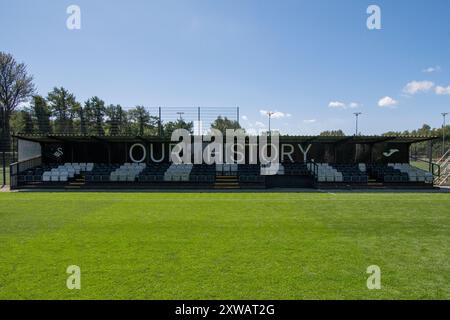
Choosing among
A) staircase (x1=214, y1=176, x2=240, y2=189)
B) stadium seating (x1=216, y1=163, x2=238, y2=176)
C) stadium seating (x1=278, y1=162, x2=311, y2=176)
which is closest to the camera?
staircase (x1=214, y1=176, x2=240, y2=189)

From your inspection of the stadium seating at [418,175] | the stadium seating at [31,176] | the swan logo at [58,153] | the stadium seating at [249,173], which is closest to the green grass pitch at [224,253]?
the stadium seating at [249,173]

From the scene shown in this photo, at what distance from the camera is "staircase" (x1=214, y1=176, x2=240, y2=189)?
19.8 metres

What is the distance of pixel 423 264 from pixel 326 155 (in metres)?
19.6

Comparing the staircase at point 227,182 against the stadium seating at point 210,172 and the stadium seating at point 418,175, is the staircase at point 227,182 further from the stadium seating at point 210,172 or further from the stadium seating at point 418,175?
the stadium seating at point 418,175

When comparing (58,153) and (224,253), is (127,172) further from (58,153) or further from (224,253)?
(224,253)

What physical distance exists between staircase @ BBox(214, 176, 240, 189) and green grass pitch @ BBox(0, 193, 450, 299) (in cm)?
859

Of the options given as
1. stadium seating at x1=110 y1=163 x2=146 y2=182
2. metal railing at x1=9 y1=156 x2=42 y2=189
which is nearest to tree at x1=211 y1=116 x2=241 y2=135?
stadium seating at x1=110 y1=163 x2=146 y2=182

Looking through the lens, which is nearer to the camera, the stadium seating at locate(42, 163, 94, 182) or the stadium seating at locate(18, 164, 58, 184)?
the stadium seating at locate(18, 164, 58, 184)

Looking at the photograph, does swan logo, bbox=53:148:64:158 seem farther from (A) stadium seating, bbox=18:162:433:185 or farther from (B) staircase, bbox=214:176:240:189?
(B) staircase, bbox=214:176:240:189

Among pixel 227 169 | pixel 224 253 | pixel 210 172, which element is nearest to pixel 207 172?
pixel 210 172

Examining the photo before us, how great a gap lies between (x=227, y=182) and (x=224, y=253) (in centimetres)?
1451
